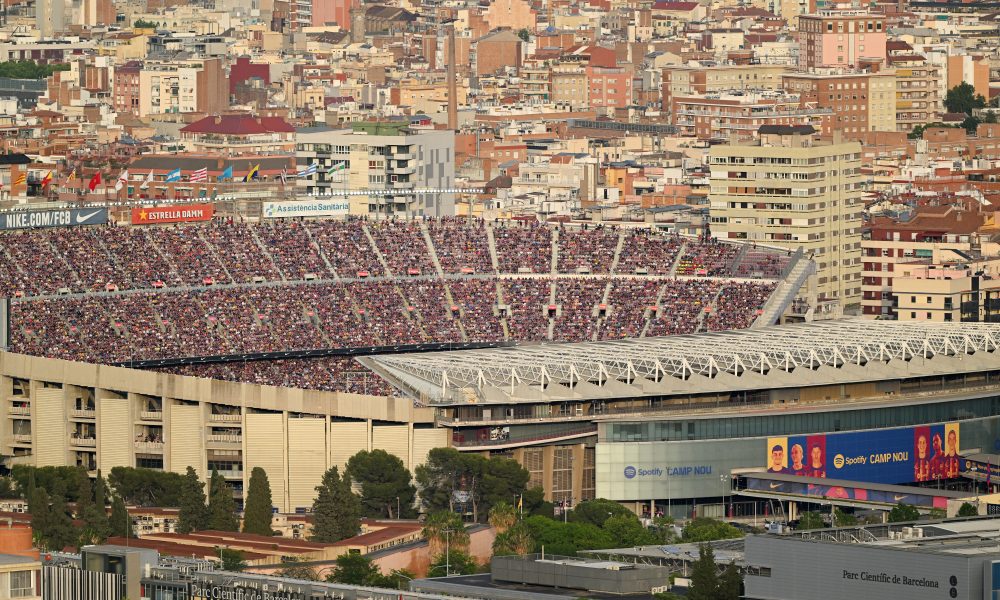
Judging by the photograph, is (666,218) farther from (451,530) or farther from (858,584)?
(858,584)

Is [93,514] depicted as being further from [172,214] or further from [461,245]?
[461,245]

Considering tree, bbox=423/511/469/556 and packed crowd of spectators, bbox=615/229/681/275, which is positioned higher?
packed crowd of spectators, bbox=615/229/681/275

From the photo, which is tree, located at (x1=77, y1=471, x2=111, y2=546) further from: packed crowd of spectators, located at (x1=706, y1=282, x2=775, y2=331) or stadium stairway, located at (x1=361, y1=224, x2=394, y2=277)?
packed crowd of spectators, located at (x1=706, y1=282, x2=775, y2=331)

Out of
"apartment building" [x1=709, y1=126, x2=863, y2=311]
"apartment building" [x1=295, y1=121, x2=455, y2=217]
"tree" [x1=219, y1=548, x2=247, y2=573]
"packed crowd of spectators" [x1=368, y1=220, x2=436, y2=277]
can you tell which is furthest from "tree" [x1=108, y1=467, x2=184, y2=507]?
"apartment building" [x1=295, y1=121, x2=455, y2=217]

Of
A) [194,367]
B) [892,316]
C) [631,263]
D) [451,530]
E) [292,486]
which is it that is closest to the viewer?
[451,530]

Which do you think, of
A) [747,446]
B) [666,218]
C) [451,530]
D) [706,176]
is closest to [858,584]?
[451,530]

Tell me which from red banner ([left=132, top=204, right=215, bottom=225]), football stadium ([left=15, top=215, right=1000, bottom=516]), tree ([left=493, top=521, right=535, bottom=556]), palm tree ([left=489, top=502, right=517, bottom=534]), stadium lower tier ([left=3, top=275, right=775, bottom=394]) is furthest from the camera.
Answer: red banner ([left=132, top=204, right=215, bottom=225])

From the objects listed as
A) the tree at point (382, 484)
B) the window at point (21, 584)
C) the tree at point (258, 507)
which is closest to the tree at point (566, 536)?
the tree at point (382, 484)
